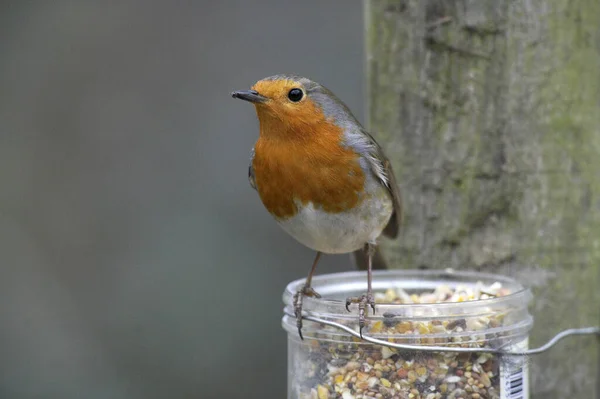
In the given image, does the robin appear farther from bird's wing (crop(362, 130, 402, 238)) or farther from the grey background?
the grey background

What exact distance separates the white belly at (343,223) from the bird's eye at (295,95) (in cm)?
35

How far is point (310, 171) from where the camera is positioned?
2891 mm

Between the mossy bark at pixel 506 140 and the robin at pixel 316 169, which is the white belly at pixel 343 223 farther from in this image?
the mossy bark at pixel 506 140

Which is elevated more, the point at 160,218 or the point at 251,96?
the point at 251,96

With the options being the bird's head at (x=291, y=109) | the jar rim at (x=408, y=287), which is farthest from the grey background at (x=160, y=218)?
the bird's head at (x=291, y=109)

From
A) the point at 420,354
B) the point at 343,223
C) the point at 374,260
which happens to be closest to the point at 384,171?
the point at 343,223

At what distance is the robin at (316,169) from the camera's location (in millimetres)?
2898

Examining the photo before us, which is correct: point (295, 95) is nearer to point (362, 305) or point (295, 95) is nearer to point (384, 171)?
point (384, 171)

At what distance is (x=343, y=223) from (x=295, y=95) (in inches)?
17.9

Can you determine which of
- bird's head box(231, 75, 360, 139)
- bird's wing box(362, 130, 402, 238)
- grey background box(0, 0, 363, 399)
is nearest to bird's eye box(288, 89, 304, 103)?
bird's head box(231, 75, 360, 139)

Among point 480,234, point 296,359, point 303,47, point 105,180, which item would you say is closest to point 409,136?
point 480,234

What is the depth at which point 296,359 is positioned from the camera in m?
2.80

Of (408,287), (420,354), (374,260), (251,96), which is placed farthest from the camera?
(374,260)

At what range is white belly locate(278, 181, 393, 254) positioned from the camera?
2.94 m
